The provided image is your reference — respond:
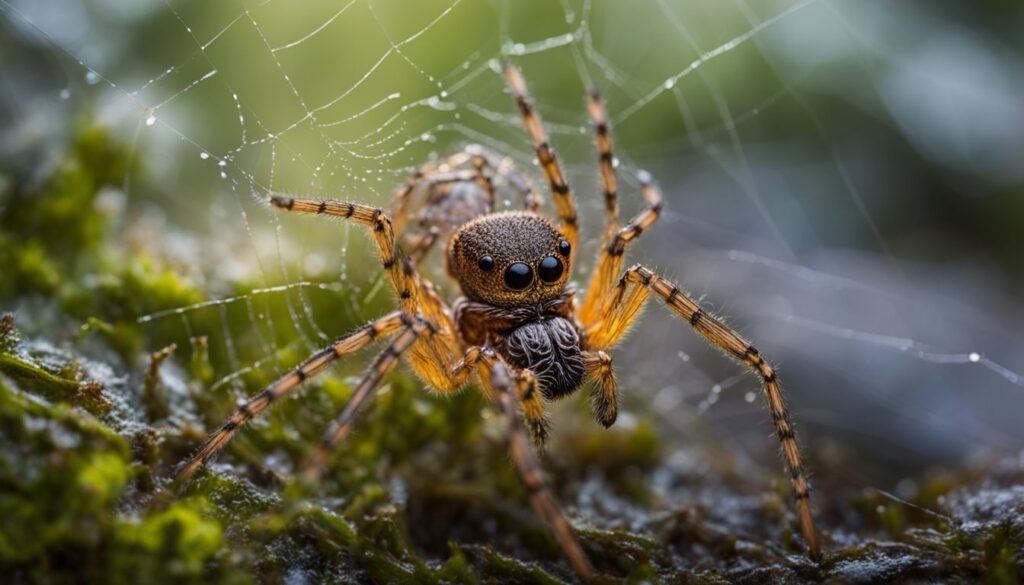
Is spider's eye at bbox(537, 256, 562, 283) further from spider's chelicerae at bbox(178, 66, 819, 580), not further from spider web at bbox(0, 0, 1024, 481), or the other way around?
spider web at bbox(0, 0, 1024, 481)

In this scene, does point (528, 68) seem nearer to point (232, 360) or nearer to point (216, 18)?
point (216, 18)

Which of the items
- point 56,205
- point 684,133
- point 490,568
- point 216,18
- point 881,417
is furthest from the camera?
point 684,133

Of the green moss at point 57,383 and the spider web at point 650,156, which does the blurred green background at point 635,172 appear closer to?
the spider web at point 650,156

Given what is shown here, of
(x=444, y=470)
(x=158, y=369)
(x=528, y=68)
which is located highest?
(x=528, y=68)

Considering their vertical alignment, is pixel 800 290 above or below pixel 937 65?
below

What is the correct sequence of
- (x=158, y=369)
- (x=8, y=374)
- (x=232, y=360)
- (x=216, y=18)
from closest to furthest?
(x=8, y=374) → (x=158, y=369) → (x=232, y=360) → (x=216, y=18)

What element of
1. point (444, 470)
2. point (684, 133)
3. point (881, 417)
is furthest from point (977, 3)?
point (444, 470)

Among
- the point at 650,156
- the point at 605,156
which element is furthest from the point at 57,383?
the point at 650,156
